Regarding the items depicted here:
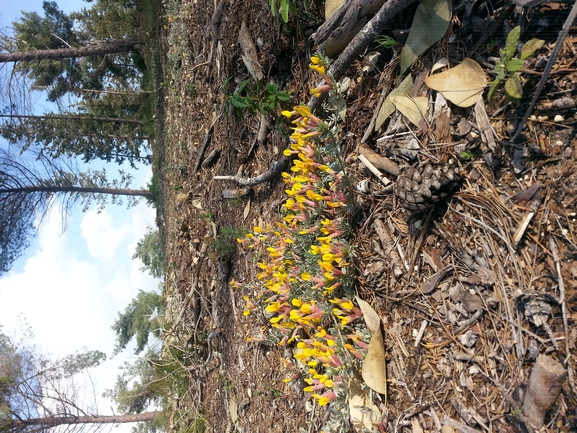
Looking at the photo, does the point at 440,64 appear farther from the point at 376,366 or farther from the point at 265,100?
the point at 376,366

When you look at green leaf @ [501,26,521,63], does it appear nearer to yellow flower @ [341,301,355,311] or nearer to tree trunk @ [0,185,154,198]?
yellow flower @ [341,301,355,311]

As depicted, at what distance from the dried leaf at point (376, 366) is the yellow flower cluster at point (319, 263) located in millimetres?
86

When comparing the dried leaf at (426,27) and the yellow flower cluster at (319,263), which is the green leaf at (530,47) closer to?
the dried leaf at (426,27)

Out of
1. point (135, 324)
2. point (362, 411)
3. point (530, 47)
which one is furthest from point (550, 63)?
point (135, 324)

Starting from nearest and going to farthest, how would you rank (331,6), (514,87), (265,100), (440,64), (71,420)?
(514,87)
(440,64)
(331,6)
(265,100)
(71,420)

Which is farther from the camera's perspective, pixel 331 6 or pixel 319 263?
pixel 331 6

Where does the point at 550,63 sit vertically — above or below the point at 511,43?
below

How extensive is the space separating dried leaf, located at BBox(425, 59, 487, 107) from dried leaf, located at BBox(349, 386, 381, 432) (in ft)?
5.75

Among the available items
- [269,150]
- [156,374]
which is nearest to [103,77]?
[156,374]

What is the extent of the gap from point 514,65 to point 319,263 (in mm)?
1481

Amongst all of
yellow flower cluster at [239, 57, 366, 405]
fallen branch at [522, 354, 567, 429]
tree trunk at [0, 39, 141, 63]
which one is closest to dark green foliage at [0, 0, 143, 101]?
tree trunk at [0, 39, 141, 63]

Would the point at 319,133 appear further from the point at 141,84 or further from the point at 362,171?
the point at 141,84

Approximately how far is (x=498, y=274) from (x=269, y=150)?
2.47 m

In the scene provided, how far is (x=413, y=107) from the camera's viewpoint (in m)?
2.26
